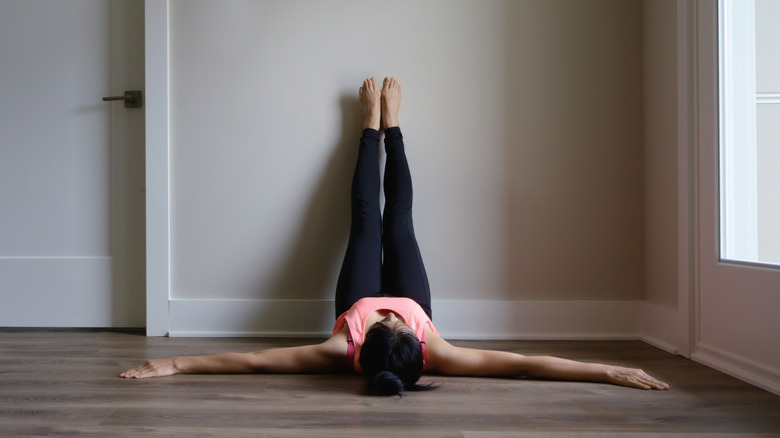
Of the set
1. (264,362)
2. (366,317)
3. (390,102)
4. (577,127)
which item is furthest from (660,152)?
(264,362)

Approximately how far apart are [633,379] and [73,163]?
2.50m

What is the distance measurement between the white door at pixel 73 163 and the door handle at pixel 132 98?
0.03 m

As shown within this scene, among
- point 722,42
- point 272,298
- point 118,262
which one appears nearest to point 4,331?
point 118,262

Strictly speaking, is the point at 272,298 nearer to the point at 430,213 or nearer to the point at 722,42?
the point at 430,213

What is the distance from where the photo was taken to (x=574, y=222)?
227 cm

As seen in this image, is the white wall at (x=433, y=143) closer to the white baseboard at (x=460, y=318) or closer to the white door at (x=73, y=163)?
the white baseboard at (x=460, y=318)

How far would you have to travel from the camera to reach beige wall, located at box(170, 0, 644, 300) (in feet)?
7.44

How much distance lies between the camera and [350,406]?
137cm

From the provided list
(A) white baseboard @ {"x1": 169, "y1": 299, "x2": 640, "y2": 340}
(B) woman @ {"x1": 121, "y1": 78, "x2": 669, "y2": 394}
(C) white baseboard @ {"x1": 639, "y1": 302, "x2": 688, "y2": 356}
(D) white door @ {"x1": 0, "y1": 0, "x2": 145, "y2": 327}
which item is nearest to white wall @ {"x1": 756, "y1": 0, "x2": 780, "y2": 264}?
(C) white baseboard @ {"x1": 639, "y1": 302, "x2": 688, "y2": 356}

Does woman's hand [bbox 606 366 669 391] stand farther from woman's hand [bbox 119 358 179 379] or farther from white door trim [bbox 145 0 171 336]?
white door trim [bbox 145 0 171 336]

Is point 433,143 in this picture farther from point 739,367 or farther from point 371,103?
point 739,367

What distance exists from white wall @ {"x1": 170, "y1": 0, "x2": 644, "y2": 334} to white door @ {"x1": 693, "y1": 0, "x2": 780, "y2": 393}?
0.42 meters

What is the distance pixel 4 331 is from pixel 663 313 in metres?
2.95

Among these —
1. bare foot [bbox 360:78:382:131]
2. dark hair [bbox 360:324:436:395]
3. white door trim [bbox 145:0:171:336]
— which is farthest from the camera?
white door trim [bbox 145:0:171:336]
